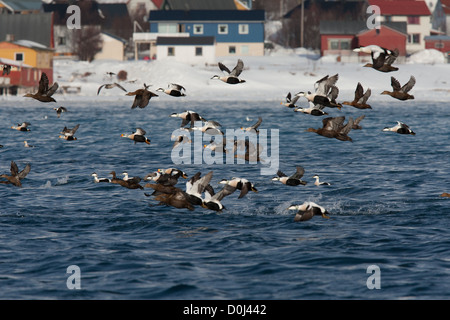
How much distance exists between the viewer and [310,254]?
16562 mm

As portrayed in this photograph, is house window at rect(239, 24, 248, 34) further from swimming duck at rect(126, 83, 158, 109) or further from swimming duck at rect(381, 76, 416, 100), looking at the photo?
swimming duck at rect(126, 83, 158, 109)

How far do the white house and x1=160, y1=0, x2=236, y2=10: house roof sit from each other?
17.7 meters

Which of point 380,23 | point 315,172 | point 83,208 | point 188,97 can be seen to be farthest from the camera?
point 380,23

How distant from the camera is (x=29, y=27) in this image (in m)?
85.6

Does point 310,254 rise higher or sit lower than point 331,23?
lower

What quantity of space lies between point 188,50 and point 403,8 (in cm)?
3745

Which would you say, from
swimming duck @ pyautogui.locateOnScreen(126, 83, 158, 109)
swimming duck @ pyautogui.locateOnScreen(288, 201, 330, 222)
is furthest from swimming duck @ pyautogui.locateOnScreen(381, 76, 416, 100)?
swimming duck @ pyautogui.locateOnScreen(126, 83, 158, 109)

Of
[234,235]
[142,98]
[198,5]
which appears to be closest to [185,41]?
[198,5]

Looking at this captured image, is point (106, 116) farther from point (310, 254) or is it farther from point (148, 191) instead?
point (310, 254)

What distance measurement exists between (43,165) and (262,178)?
962cm

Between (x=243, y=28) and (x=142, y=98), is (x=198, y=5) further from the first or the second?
(x=142, y=98)

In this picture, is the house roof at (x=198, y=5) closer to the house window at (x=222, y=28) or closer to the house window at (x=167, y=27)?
the house window at (x=167, y=27)
